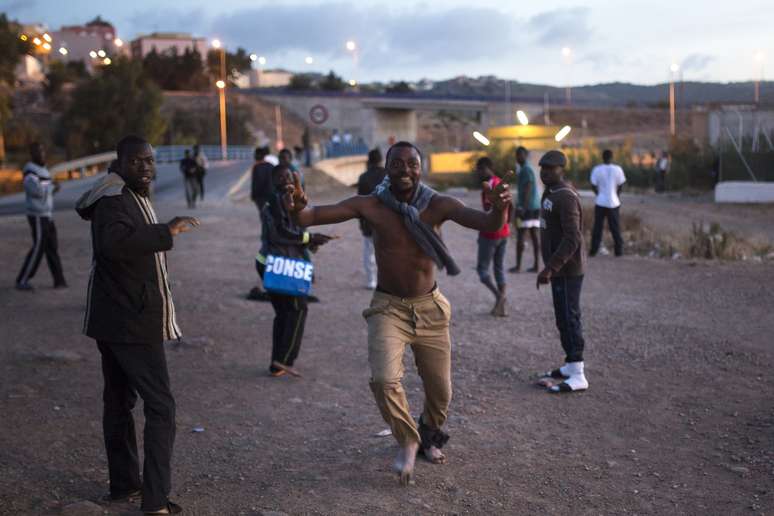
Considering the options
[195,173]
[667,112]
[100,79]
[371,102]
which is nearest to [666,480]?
[195,173]

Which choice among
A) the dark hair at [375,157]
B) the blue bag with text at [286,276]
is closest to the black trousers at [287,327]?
the blue bag with text at [286,276]

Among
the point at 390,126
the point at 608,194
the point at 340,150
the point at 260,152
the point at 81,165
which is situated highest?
the point at 390,126

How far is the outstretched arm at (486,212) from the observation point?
480cm

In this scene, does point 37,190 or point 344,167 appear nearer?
point 37,190

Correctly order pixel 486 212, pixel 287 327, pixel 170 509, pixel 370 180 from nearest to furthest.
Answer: pixel 170 509 < pixel 486 212 < pixel 287 327 < pixel 370 180

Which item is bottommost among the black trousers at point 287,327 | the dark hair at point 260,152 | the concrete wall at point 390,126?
the black trousers at point 287,327

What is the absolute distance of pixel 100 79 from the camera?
62.4 m

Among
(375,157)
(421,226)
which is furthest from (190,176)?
(421,226)

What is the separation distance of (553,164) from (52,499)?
14.2ft

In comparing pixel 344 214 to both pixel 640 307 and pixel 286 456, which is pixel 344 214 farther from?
pixel 640 307

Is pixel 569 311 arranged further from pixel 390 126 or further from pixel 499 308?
pixel 390 126

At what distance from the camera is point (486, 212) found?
5059 millimetres

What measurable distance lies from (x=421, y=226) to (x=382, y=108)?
8214 cm

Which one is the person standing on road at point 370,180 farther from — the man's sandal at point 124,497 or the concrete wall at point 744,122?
the concrete wall at point 744,122
